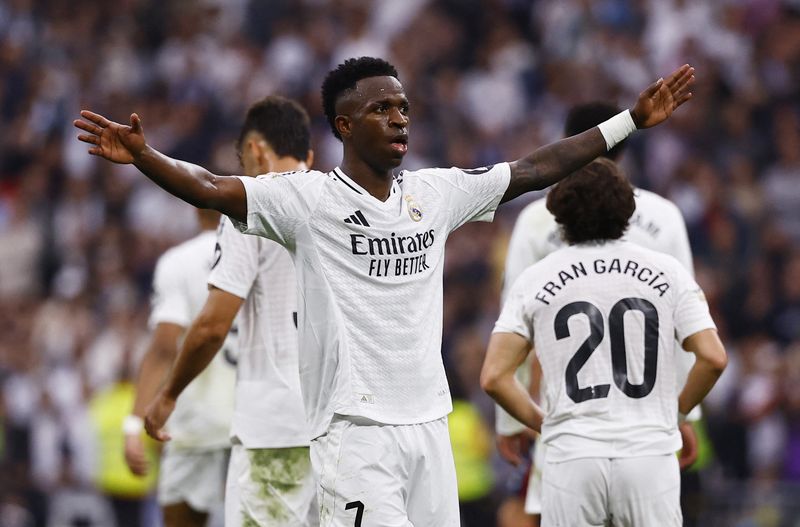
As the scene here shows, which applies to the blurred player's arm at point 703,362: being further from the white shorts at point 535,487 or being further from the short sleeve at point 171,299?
the short sleeve at point 171,299

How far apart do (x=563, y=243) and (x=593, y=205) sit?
92 centimetres

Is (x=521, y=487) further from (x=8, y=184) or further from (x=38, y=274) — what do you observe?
(x=8, y=184)

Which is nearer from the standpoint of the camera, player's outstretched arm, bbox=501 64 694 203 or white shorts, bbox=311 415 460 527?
white shorts, bbox=311 415 460 527

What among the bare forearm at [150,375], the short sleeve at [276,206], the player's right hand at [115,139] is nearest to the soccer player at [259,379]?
the short sleeve at [276,206]

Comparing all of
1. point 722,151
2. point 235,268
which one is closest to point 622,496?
point 235,268

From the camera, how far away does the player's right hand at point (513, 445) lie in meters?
6.87

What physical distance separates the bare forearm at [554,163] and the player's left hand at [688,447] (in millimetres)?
1579

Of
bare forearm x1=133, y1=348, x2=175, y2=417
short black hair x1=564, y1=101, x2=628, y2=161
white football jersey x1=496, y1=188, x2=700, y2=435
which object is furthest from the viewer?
bare forearm x1=133, y1=348, x2=175, y2=417

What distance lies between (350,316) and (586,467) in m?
1.17

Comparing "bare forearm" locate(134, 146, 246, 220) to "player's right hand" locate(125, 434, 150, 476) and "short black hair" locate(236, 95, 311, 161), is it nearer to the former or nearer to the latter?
"short black hair" locate(236, 95, 311, 161)

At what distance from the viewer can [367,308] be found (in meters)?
5.24

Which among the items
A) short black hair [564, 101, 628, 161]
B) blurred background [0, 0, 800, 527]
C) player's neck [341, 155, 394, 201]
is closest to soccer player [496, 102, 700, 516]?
short black hair [564, 101, 628, 161]

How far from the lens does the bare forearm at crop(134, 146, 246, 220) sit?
488cm

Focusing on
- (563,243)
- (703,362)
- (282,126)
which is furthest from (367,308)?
(563,243)
